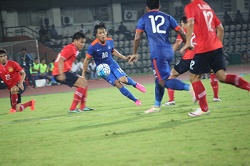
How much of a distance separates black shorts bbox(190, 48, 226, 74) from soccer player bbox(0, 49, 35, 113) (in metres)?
6.00

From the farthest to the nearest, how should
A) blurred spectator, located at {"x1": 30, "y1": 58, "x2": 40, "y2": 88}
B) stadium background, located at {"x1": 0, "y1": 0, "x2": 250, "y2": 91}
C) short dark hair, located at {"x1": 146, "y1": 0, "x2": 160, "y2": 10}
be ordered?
stadium background, located at {"x1": 0, "y1": 0, "x2": 250, "y2": 91} → blurred spectator, located at {"x1": 30, "y1": 58, "x2": 40, "y2": 88} → short dark hair, located at {"x1": 146, "y1": 0, "x2": 160, "y2": 10}

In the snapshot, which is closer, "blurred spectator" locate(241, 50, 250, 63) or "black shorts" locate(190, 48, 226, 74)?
"black shorts" locate(190, 48, 226, 74)

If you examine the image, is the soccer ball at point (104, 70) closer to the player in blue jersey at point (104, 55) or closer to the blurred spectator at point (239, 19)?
the player in blue jersey at point (104, 55)

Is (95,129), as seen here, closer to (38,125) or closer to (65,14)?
(38,125)

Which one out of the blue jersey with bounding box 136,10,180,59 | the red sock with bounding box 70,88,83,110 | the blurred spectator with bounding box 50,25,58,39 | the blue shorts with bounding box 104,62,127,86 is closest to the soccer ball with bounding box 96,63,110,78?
the blue shorts with bounding box 104,62,127,86

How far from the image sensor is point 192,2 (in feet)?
28.7

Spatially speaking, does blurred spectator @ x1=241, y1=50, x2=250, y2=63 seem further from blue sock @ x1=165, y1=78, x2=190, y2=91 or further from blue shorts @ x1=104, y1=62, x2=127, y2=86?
blue sock @ x1=165, y1=78, x2=190, y2=91

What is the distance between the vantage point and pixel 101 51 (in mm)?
12703

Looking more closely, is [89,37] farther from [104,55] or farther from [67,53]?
[67,53]

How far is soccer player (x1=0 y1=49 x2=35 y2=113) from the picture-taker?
44.0ft

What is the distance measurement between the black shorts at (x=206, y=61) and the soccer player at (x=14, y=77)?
236 inches

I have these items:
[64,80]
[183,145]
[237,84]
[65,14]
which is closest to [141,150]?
[183,145]

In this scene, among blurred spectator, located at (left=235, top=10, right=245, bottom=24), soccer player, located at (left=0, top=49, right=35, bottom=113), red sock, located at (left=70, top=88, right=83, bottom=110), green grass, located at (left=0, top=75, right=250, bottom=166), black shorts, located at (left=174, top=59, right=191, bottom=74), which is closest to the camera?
green grass, located at (left=0, top=75, right=250, bottom=166)

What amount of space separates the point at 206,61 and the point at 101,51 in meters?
4.45
